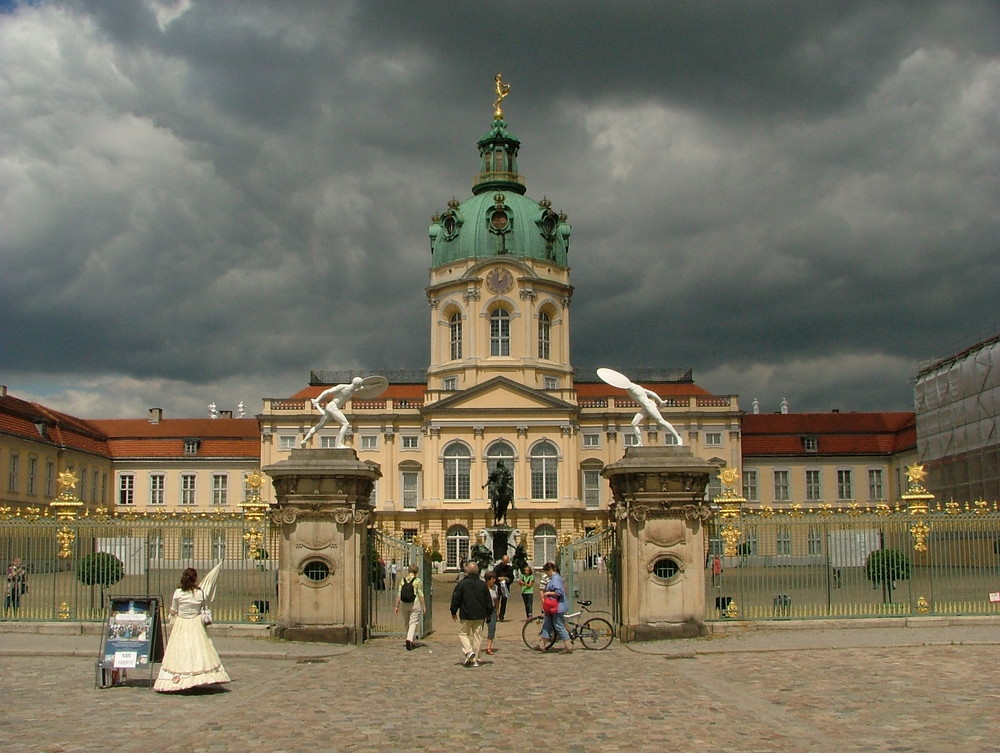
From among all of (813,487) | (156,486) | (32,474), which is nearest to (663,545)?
(32,474)

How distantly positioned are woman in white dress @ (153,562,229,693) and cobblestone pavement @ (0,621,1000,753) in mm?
242

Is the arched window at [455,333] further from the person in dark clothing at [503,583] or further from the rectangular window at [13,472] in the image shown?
the person in dark clothing at [503,583]

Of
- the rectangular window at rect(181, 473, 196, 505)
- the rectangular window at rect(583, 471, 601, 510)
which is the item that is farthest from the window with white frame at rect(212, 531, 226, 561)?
the rectangular window at rect(181, 473, 196, 505)

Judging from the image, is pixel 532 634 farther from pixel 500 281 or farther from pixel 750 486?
pixel 750 486

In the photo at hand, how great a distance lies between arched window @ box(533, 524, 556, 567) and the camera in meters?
62.1

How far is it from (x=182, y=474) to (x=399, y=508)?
620 inches

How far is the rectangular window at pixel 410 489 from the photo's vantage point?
214ft

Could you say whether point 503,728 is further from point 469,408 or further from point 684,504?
point 469,408

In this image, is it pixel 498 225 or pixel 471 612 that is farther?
pixel 498 225

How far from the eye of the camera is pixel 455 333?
222 ft

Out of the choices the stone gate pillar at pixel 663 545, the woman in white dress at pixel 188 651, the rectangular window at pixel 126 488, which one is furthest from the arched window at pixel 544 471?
the woman in white dress at pixel 188 651

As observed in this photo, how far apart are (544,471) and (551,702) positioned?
164ft

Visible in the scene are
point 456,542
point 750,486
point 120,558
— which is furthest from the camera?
point 750,486

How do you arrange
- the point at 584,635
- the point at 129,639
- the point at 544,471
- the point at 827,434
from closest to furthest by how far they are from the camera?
the point at 129,639 < the point at 584,635 < the point at 544,471 < the point at 827,434
